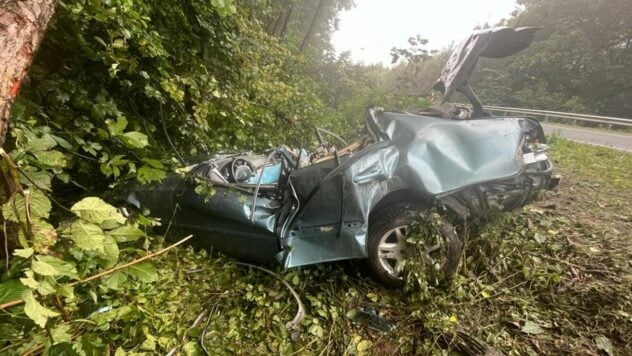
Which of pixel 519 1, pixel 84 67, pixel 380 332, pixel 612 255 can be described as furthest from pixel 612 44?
pixel 84 67

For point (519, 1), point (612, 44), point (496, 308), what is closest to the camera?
point (496, 308)

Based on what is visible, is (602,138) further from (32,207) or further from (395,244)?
(32,207)

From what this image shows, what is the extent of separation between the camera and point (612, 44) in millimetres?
13664

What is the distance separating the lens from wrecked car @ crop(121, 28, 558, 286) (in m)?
2.49

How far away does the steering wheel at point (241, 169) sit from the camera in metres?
3.02

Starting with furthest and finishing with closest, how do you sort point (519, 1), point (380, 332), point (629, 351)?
1. point (519, 1)
2. point (380, 332)
3. point (629, 351)

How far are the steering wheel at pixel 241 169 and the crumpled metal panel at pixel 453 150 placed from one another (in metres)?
1.38

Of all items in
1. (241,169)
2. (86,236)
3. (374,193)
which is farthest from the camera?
(241,169)

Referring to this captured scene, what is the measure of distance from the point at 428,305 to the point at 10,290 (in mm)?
2426

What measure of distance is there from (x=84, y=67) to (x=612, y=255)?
4.78m

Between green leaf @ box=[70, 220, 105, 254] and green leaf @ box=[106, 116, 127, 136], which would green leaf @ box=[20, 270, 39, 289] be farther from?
green leaf @ box=[106, 116, 127, 136]

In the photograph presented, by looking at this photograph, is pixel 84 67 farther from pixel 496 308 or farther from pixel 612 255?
pixel 612 255

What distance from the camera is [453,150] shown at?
2.71m

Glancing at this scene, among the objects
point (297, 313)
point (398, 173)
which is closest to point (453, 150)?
point (398, 173)
